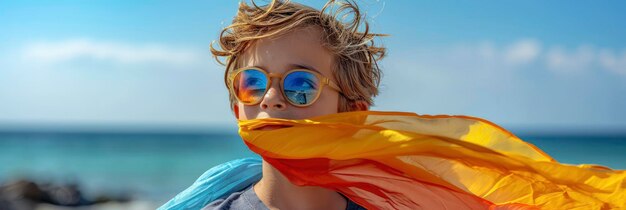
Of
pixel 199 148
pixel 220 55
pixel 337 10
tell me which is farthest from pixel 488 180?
pixel 199 148

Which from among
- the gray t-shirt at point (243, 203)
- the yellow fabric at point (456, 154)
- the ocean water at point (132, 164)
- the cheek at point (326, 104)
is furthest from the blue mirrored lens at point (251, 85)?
the ocean water at point (132, 164)

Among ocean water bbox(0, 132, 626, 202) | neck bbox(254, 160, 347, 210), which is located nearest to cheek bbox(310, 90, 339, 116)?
neck bbox(254, 160, 347, 210)

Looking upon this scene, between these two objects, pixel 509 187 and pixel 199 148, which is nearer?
pixel 509 187

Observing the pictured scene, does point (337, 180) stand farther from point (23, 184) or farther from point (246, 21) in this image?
point (23, 184)

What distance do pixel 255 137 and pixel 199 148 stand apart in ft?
119

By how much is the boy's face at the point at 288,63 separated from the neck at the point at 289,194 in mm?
307

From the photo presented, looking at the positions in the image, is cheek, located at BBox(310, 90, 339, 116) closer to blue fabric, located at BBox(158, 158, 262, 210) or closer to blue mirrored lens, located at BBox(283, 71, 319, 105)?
blue mirrored lens, located at BBox(283, 71, 319, 105)

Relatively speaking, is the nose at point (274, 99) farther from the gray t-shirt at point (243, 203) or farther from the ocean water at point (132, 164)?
the ocean water at point (132, 164)

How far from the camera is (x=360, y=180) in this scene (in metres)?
3.12

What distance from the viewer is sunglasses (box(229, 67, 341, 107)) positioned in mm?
3070

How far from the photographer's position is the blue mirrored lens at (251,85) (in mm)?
3090

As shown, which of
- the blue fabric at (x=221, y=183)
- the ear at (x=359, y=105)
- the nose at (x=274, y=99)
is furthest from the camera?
the blue fabric at (x=221, y=183)

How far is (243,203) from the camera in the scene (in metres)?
3.43

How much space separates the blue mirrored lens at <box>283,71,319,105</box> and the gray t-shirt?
1.75 ft
